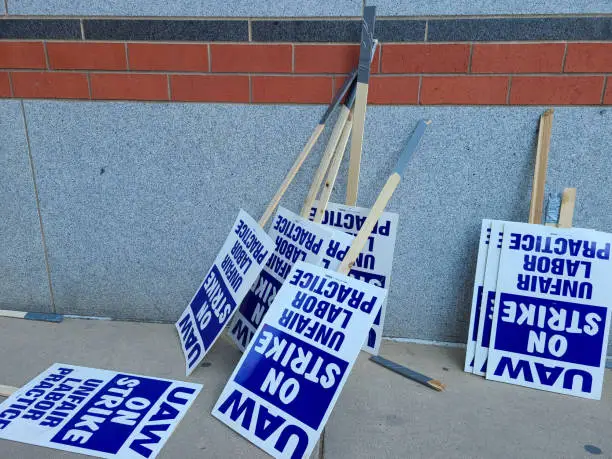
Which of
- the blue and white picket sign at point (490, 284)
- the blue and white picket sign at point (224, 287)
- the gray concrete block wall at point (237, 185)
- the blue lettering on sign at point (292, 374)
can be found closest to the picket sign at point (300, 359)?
the blue lettering on sign at point (292, 374)

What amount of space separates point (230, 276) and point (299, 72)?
3.96 ft

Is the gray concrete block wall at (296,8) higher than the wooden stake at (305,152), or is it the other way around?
the gray concrete block wall at (296,8)

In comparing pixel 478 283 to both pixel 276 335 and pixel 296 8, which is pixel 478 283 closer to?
pixel 276 335

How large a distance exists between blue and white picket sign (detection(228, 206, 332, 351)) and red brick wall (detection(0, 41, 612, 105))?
716 millimetres

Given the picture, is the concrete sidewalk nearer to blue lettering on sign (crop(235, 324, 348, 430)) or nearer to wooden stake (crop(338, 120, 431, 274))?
blue lettering on sign (crop(235, 324, 348, 430))

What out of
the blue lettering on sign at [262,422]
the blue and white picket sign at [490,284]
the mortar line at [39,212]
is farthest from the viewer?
the mortar line at [39,212]

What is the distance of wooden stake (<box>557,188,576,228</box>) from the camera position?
2178 millimetres

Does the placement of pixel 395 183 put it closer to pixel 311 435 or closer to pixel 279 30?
pixel 279 30

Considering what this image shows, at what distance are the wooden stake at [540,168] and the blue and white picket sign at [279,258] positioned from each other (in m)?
1.14

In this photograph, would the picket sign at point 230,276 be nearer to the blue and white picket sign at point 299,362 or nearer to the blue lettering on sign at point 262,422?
the blue and white picket sign at point 299,362

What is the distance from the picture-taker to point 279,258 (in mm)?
2324

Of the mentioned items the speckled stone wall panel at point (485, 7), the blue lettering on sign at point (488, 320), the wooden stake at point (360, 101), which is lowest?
the blue lettering on sign at point (488, 320)

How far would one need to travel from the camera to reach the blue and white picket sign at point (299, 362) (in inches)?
68.1

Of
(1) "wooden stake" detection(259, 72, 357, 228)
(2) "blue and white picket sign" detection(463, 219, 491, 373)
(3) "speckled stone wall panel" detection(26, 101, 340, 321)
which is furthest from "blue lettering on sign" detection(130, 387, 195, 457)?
(2) "blue and white picket sign" detection(463, 219, 491, 373)
